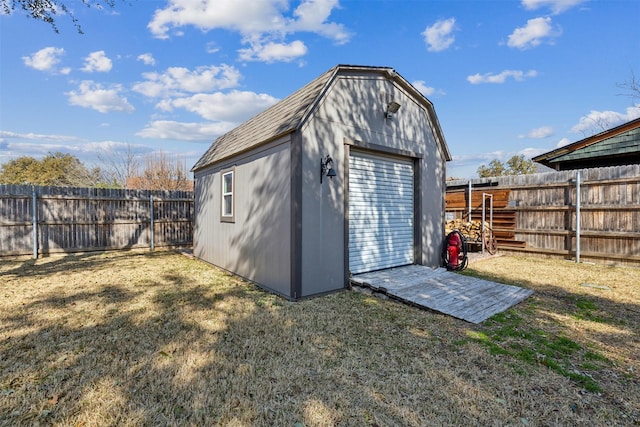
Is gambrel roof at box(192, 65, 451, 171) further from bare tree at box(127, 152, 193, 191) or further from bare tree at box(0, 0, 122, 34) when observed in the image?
bare tree at box(127, 152, 193, 191)

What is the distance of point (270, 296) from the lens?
17.3 feet

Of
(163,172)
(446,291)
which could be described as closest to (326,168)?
(446,291)

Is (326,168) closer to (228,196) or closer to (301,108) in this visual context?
(301,108)

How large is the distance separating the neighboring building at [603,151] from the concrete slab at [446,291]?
23.6 ft

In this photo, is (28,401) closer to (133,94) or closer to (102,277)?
(102,277)

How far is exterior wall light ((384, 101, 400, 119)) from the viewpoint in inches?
245

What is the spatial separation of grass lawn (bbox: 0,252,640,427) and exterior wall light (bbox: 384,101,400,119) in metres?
3.73

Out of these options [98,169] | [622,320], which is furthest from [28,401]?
[98,169]

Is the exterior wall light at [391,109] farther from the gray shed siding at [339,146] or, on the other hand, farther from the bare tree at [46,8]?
the bare tree at [46,8]

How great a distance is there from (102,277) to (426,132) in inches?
316

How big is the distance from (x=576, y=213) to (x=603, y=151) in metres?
2.93

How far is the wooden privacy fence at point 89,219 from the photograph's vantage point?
8.92 m

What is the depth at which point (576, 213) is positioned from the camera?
27.6 feet

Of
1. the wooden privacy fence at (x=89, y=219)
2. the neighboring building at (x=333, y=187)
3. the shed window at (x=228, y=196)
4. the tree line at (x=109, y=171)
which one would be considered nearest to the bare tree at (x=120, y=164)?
the tree line at (x=109, y=171)
